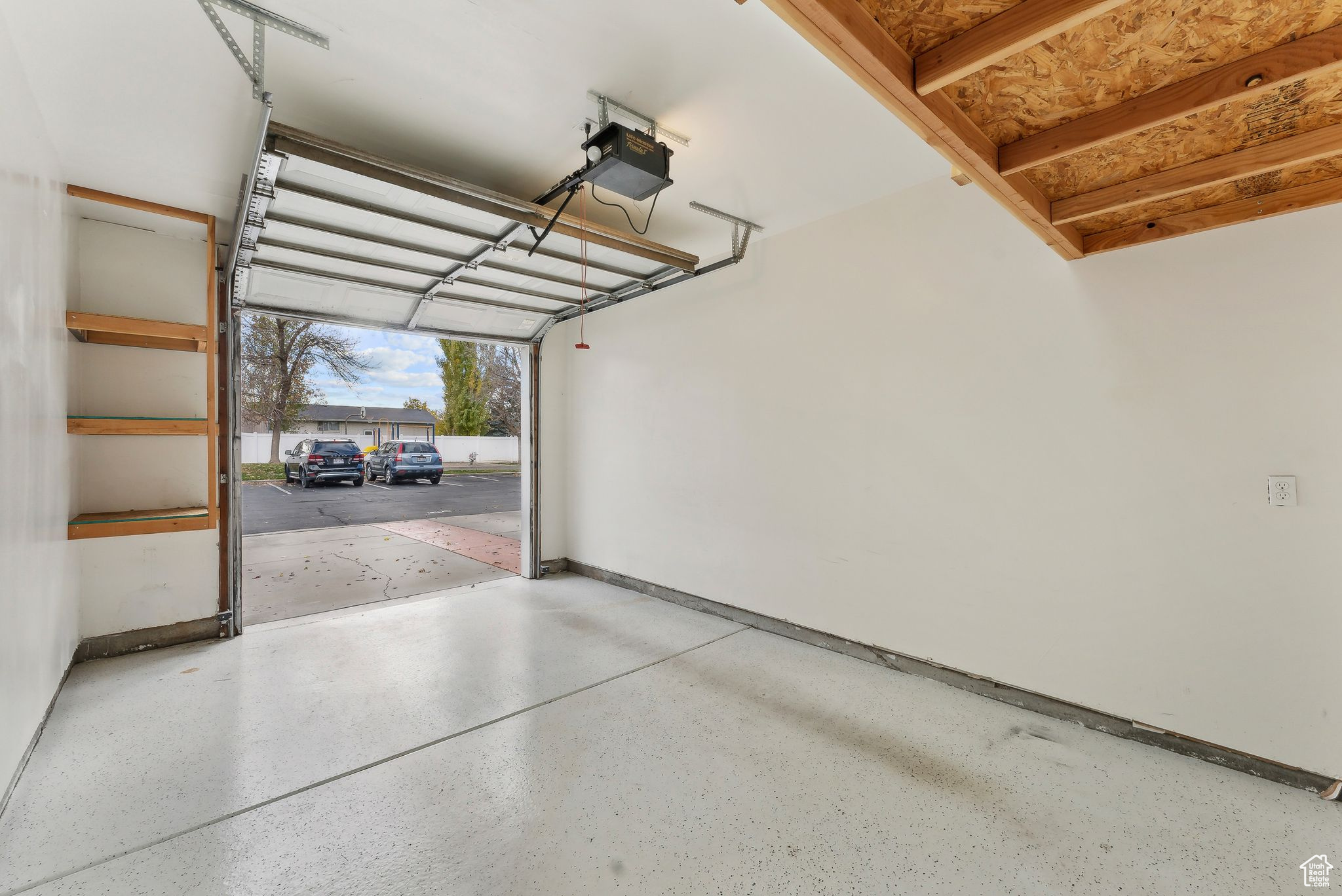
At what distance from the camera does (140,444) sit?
11.7 ft

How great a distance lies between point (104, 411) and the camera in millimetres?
3482

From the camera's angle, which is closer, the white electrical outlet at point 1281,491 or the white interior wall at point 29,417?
the white interior wall at point 29,417

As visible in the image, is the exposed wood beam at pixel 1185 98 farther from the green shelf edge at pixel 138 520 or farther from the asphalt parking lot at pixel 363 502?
the asphalt parking lot at pixel 363 502

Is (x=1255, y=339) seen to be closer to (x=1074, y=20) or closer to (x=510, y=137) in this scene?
(x=1074, y=20)

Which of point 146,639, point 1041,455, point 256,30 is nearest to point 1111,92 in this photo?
point 1041,455

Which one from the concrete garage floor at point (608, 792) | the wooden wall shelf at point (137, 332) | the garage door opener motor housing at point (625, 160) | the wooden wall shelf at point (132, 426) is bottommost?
the concrete garage floor at point (608, 792)

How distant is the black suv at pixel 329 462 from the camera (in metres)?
13.1

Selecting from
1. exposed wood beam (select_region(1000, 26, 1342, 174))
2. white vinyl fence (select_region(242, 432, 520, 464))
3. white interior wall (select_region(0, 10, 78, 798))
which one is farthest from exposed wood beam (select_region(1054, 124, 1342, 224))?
white vinyl fence (select_region(242, 432, 520, 464))

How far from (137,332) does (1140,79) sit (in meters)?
4.88

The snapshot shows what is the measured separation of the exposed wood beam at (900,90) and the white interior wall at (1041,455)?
0.82 m

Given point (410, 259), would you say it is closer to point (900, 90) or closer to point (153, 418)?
point (153, 418)

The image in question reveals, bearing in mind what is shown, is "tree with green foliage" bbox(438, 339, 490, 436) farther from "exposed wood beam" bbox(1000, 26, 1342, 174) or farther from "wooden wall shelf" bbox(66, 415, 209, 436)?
"exposed wood beam" bbox(1000, 26, 1342, 174)

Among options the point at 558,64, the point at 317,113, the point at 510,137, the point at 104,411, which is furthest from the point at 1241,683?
the point at 104,411

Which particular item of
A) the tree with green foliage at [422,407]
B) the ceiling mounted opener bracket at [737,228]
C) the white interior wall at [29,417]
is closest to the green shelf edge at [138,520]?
the white interior wall at [29,417]
